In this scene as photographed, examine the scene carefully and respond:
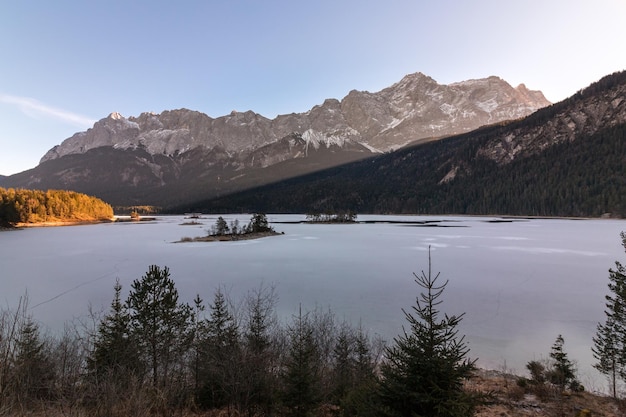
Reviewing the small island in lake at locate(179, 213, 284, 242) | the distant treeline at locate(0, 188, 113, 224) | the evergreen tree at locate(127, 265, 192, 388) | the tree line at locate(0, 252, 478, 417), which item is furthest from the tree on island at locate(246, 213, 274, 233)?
the distant treeline at locate(0, 188, 113, 224)

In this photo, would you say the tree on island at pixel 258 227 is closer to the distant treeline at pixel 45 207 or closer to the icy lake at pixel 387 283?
the icy lake at pixel 387 283

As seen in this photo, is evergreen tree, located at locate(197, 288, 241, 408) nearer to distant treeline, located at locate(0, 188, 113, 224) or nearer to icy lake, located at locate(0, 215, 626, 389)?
icy lake, located at locate(0, 215, 626, 389)

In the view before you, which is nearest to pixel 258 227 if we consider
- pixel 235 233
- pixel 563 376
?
pixel 235 233

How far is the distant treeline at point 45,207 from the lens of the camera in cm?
12331

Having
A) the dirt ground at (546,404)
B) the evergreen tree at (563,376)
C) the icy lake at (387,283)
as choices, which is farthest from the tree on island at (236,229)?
the dirt ground at (546,404)

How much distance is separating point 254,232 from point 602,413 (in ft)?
301

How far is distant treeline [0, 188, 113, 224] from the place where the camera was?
123312 mm

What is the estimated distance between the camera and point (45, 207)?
14300 centimetres

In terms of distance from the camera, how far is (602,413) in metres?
11.5

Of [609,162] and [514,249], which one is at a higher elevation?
[609,162]

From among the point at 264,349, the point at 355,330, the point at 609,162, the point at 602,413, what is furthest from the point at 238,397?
the point at 609,162

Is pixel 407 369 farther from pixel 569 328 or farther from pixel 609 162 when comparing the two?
pixel 609 162

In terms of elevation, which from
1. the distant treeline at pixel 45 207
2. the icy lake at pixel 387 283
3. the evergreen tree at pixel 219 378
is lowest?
the icy lake at pixel 387 283

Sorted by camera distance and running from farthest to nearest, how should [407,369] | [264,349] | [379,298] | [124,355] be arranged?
[379,298], [264,349], [124,355], [407,369]
